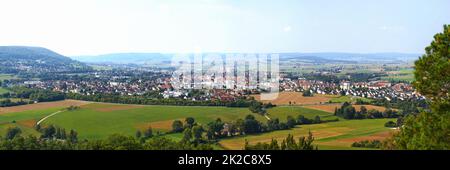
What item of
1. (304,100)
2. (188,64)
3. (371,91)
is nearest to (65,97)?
(188,64)

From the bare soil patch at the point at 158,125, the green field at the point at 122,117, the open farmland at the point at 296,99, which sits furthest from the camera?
the open farmland at the point at 296,99

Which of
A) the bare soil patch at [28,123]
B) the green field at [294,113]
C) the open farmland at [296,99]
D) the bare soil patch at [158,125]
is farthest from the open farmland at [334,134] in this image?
the bare soil patch at [28,123]

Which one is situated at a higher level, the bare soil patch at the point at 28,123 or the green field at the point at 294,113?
the bare soil patch at the point at 28,123

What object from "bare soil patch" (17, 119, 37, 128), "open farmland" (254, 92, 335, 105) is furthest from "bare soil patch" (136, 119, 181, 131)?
"open farmland" (254, 92, 335, 105)

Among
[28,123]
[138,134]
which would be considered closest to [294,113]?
[138,134]

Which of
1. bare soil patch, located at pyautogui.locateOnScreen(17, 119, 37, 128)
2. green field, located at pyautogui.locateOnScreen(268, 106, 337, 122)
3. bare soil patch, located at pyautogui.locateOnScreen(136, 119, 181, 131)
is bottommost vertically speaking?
bare soil patch, located at pyautogui.locateOnScreen(136, 119, 181, 131)

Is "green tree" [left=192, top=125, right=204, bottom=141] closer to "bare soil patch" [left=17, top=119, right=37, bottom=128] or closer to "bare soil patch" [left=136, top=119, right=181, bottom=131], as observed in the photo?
"bare soil patch" [left=136, top=119, right=181, bottom=131]

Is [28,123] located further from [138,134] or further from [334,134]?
[334,134]

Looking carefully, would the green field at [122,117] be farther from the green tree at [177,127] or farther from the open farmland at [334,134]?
the open farmland at [334,134]
